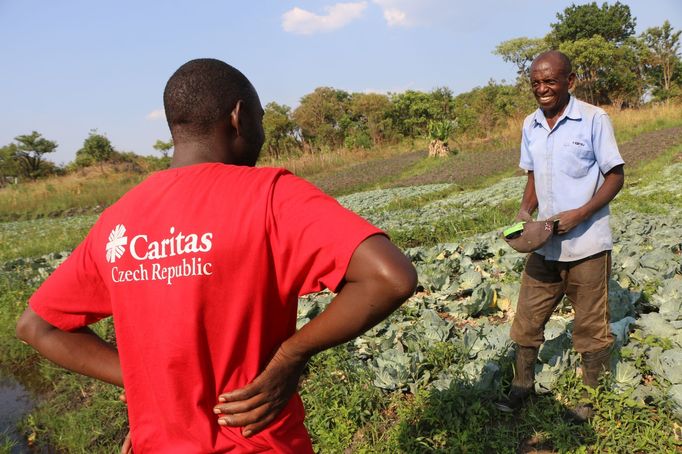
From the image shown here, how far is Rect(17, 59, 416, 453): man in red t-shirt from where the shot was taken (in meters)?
1.11

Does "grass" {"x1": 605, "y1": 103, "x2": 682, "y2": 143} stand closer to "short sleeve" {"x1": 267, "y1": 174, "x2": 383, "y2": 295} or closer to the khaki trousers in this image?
the khaki trousers

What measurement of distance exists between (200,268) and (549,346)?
2.79 m

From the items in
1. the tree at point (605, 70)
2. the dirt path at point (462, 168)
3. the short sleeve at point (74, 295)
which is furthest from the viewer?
the tree at point (605, 70)

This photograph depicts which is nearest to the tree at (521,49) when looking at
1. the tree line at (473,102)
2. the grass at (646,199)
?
the tree line at (473,102)

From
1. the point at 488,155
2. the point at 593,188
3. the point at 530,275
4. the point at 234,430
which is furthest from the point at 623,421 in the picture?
the point at 488,155

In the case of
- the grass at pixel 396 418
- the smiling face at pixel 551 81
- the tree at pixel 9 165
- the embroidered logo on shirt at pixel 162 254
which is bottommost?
the grass at pixel 396 418

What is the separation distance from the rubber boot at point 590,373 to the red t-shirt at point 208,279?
211 cm

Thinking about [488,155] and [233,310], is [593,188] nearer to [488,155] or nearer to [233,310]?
[233,310]

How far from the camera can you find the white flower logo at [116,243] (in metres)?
1.22

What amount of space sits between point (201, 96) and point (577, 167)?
212 cm

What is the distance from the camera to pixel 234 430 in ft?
4.11

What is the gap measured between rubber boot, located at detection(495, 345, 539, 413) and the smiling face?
4.59 feet

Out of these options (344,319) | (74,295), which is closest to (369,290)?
(344,319)

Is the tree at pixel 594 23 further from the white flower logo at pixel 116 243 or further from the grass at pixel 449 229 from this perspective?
the white flower logo at pixel 116 243
